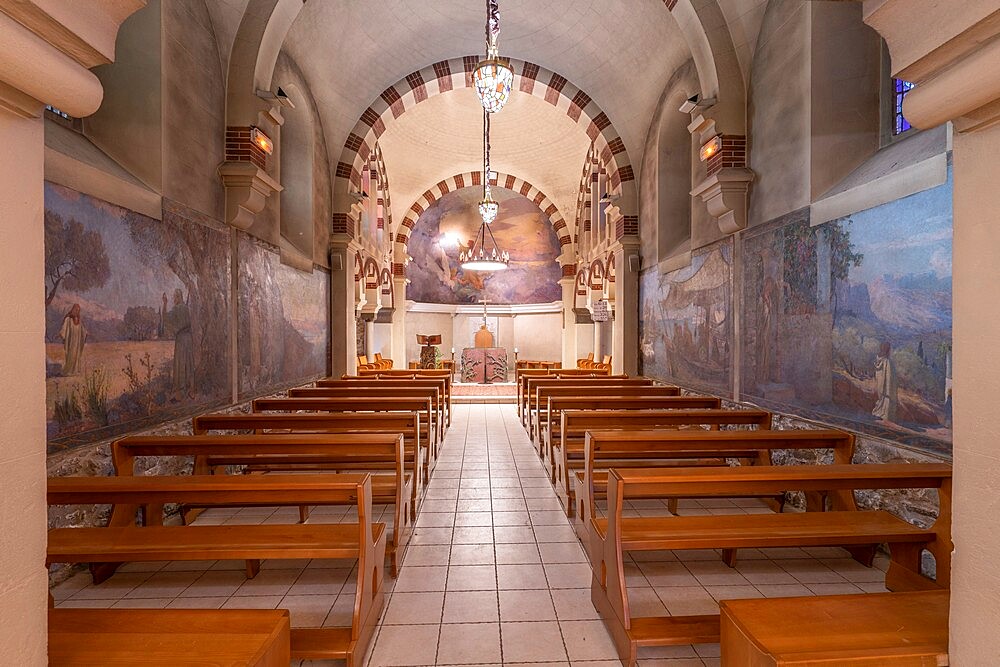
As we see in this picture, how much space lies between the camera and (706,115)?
20.0 ft

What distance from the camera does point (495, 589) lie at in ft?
10.7

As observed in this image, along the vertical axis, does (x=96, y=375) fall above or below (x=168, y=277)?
below

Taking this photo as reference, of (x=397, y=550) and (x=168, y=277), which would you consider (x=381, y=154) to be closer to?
(x=168, y=277)

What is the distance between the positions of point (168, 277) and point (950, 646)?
17.8 ft

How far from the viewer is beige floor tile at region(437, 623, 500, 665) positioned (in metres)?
2.56

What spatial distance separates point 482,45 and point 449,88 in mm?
1123

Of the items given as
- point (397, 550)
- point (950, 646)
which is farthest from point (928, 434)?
point (397, 550)

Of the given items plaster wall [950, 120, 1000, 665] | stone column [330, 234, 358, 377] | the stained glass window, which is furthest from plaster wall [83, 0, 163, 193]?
the stained glass window

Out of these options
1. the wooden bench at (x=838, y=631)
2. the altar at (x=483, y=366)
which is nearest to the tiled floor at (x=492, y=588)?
the wooden bench at (x=838, y=631)

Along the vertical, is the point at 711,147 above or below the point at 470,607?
above

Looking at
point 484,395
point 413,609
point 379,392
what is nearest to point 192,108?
point 379,392

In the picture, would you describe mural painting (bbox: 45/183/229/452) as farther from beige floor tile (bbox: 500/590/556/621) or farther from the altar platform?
the altar platform

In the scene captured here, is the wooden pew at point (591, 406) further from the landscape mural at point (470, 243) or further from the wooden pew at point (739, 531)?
the landscape mural at point (470, 243)

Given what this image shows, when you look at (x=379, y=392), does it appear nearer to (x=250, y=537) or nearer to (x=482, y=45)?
(x=250, y=537)
